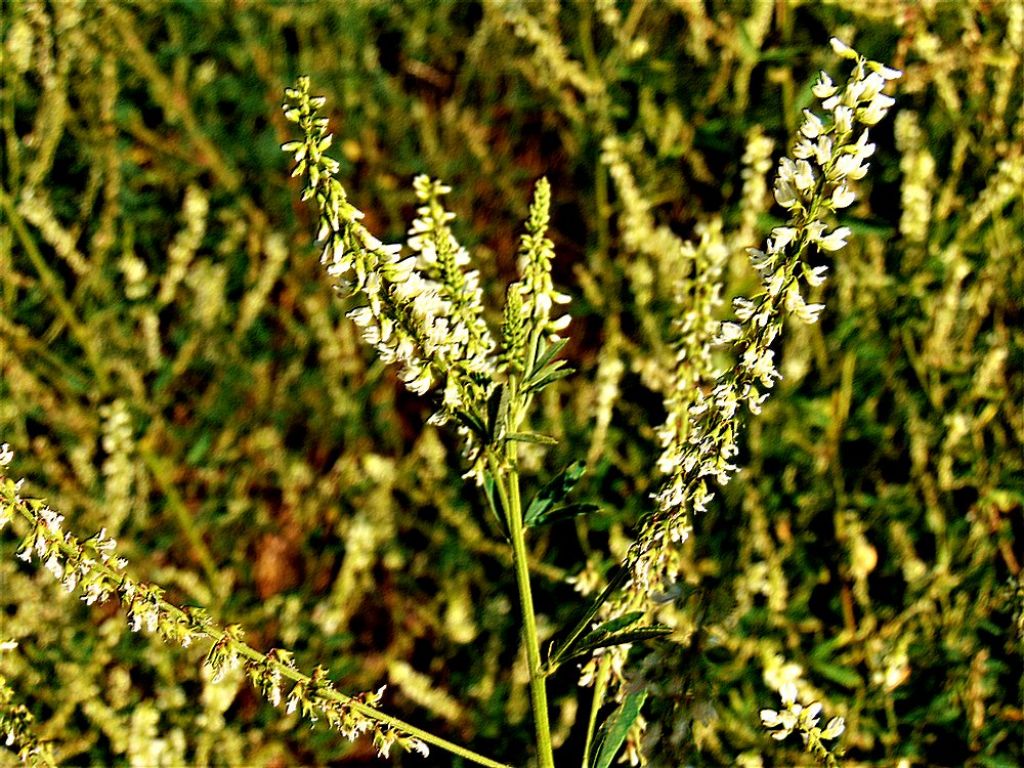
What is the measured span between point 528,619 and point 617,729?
0.62 feet

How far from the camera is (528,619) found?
3.93 ft

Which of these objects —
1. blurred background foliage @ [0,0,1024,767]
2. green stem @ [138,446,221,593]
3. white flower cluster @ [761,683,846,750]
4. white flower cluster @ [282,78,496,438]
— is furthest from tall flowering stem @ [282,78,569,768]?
green stem @ [138,446,221,593]

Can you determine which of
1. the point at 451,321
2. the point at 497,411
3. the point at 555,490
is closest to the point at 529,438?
the point at 497,411

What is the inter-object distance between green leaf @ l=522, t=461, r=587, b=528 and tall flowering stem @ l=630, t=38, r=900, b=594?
0.20m

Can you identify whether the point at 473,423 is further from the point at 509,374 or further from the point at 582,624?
the point at 582,624

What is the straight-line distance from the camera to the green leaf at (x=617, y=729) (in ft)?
4.10

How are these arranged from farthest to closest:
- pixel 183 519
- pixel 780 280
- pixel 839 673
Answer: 1. pixel 183 519
2. pixel 839 673
3. pixel 780 280

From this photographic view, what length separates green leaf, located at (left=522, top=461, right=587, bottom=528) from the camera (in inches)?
53.3

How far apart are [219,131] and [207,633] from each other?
2.23m

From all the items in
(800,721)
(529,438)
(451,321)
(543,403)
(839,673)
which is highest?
(451,321)

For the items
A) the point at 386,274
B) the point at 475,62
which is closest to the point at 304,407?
the point at 475,62

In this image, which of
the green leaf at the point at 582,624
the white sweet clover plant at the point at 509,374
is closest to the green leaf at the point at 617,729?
the white sweet clover plant at the point at 509,374

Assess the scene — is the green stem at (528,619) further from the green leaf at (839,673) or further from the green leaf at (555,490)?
the green leaf at (839,673)

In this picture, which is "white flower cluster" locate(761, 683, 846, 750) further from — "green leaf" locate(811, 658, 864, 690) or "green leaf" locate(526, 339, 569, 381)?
"green leaf" locate(811, 658, 864, 690)
